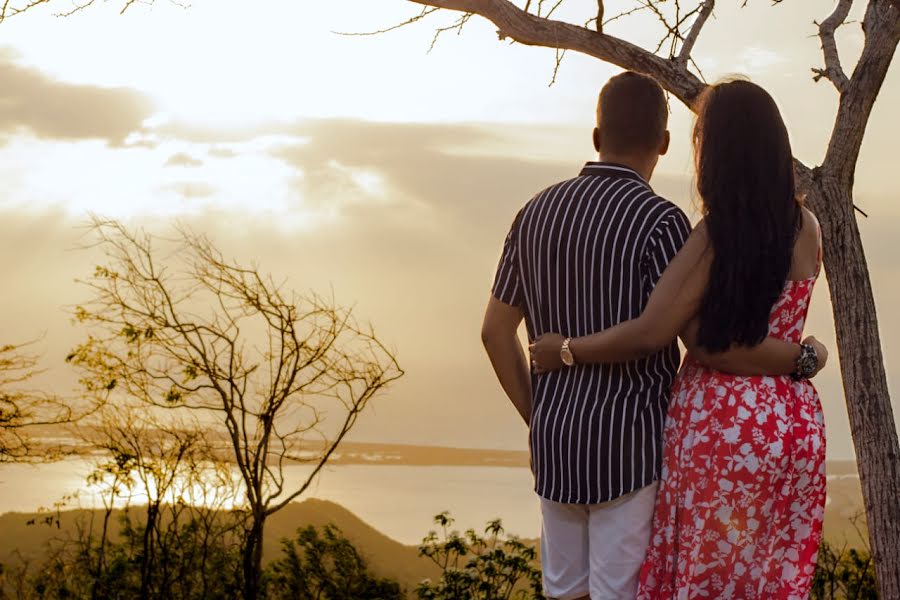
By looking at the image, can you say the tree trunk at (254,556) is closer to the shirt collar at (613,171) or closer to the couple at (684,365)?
the couple at (684,365)

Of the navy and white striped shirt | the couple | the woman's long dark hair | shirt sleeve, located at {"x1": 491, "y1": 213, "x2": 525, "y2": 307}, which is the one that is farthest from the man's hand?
shirt sleeve, located at {"x1": 491, "y1": 213, "x2": 525, "y2": 307}

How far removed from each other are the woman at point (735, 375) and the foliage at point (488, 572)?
446 centimetres

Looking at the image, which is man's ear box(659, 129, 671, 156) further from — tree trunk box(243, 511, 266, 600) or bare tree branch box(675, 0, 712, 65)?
tree trunk box(243, 511, 266, 600)

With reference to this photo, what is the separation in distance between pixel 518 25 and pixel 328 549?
12.5 ft

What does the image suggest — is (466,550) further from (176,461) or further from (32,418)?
(32,418)

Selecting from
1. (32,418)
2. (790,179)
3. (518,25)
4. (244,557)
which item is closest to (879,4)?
(518,25)

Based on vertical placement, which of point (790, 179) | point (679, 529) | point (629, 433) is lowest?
point (679, 529)

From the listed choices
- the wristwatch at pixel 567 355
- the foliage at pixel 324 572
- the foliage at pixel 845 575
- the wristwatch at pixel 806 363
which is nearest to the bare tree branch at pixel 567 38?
the wristwatch at pixel 806 363

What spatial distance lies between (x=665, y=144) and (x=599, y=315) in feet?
1.56

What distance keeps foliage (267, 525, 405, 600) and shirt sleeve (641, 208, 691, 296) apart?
5.27m

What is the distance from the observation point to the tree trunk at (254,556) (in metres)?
6.21

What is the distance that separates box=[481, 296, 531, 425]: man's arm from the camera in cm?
280

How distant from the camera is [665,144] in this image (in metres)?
2.64

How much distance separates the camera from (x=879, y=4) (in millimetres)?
5449
